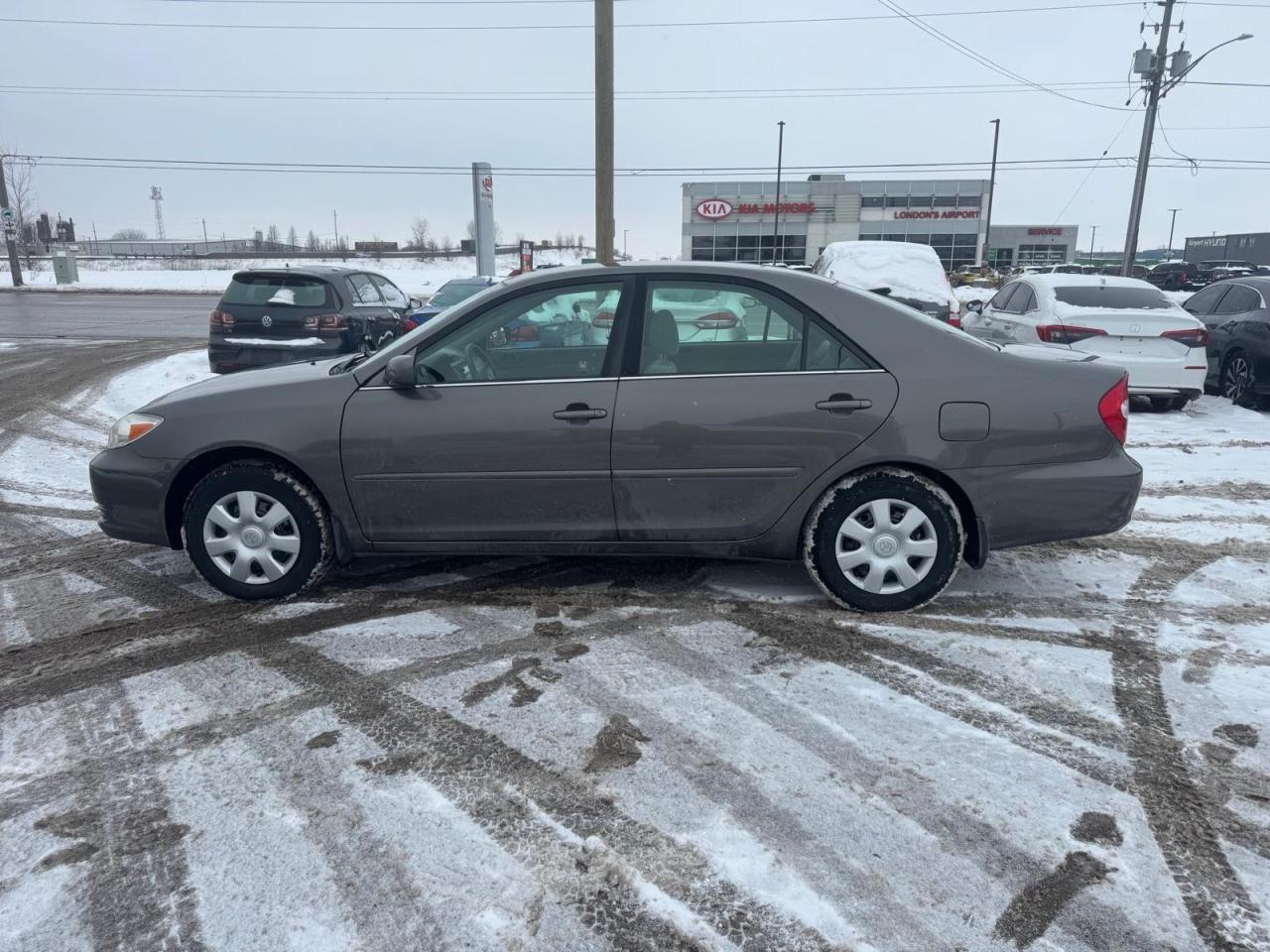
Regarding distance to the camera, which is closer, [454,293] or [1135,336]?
[1135,336]

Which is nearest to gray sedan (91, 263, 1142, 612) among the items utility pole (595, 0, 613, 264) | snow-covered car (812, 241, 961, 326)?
snow-covered car (812, 241, 961, 326)

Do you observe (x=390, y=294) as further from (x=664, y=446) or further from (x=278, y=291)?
(x=664, y=446)

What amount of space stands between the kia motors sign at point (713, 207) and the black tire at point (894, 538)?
2135 inches

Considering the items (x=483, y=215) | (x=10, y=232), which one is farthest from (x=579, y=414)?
(x=10, y=232)

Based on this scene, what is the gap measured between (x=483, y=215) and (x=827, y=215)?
3576 centimetres

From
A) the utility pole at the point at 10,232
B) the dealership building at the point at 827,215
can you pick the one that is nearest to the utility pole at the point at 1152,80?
the dealership building at the point at 827,215

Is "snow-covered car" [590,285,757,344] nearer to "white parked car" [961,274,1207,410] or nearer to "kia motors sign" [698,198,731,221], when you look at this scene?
"white parked car" [961,274,1207,410]

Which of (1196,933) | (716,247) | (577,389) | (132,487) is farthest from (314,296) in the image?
(716,247)

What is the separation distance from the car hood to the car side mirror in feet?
0.95

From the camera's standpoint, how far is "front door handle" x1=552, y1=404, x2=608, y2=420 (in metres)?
3.92

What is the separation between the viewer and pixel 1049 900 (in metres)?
2.26

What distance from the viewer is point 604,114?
1175cm

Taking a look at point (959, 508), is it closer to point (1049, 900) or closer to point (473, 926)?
point (1049, 900)

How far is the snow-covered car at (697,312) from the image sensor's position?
158 inches
